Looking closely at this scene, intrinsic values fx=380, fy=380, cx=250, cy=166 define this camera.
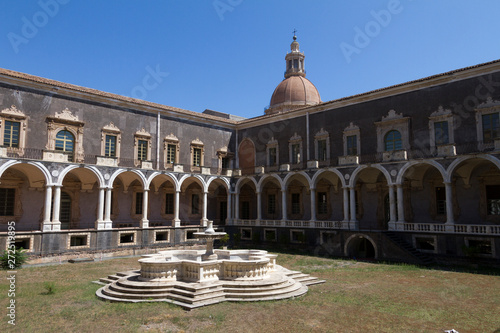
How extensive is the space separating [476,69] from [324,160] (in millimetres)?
10611

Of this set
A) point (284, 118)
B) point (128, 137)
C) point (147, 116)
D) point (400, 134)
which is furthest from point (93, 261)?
point (400, 134)

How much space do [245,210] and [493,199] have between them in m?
18.9

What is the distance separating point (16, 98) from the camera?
22844 mm

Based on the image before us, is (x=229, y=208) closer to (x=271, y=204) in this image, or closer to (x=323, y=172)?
(x=271, y=204)

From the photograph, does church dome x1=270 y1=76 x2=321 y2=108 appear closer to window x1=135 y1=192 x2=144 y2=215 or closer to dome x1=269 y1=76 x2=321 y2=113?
dome x1=269 y1=76 x2=321 y2=113

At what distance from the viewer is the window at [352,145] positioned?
26.4 metres

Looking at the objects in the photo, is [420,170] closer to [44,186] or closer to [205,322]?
[205,322]

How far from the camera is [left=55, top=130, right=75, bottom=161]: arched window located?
79.9ft

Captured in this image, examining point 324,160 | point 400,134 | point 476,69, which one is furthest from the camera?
point 324,160

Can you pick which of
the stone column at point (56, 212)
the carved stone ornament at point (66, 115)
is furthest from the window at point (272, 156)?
the stone column at point (56, 212)

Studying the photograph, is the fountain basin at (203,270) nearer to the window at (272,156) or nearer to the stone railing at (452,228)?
the stone railing at (452,228)

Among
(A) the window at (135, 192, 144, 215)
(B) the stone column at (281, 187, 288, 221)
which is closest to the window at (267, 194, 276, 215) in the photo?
(B) the stone column at (281, 187, 288, 221)

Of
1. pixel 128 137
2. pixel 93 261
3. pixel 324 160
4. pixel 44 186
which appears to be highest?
pixel 128 137

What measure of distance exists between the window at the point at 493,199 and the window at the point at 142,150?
73.8 feet
